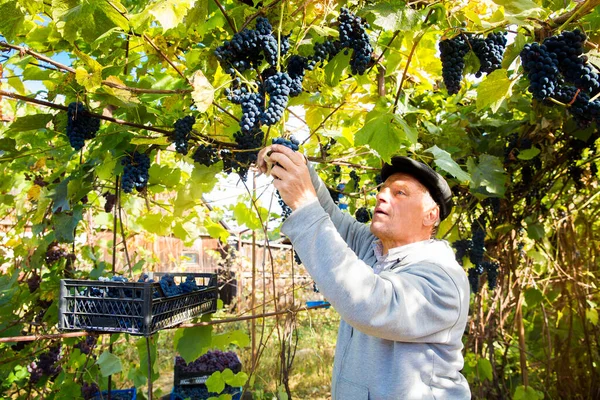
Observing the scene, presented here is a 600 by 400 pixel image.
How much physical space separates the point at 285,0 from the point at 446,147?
56.0 inches

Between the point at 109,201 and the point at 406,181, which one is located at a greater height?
the point at 109,201

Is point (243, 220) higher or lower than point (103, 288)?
higher

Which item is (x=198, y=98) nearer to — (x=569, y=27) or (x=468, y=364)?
(x=569, y=27)

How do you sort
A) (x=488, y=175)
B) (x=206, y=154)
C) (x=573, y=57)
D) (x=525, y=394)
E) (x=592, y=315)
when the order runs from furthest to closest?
(x=592, y=315) → (x=525, y=394) → (x=488, y=175) → (x=206, y=154) → (x=573, y=57)

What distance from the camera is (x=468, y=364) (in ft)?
11.7

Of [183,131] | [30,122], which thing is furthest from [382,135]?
[30,122]

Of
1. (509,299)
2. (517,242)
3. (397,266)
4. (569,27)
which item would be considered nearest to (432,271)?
(397,266)

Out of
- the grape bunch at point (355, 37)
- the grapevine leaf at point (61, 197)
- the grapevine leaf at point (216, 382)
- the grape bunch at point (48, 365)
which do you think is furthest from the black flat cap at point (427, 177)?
the grape bunch at point (48, 365)

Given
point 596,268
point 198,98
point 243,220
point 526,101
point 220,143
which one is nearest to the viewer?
point 198,98

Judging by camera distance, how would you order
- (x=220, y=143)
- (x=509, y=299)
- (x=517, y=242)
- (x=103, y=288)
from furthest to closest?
(x=509, y=299), (x=517, y=242), (x=220, y=143), (x=103, y=288)

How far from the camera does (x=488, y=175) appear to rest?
2420 mm

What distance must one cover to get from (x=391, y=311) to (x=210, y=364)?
3.17m

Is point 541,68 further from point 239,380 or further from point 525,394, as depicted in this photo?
point 525,394

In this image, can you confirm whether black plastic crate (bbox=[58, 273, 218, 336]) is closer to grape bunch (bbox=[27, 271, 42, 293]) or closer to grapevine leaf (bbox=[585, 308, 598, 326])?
grape bunch (bbox=[27, 271, 42, 293])
